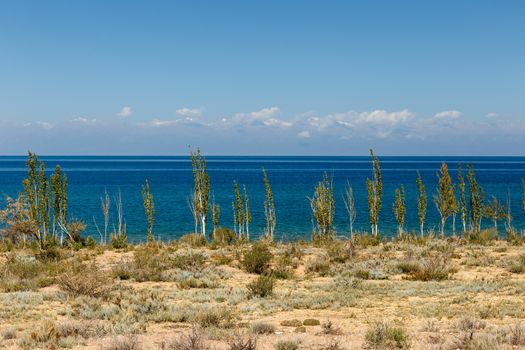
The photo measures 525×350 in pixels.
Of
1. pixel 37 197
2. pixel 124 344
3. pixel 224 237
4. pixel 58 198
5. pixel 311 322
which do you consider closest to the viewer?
pixel 124 344

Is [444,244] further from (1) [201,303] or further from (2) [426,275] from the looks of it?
(1) [201,303]

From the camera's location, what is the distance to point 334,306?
1728 centimetres

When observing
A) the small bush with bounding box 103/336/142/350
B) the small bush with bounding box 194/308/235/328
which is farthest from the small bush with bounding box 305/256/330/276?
the small bush with bounding box 103/336/142/350

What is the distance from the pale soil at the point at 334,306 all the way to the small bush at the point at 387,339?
0.75 feet

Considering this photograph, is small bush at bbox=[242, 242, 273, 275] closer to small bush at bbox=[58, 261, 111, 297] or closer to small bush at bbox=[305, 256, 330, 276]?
small bush at bbox=[305, 256, 330, 276]

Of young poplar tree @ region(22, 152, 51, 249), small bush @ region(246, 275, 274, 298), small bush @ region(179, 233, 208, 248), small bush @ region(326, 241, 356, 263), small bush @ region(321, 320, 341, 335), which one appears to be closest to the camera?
small bush @ region(321, 320, 341, 335)

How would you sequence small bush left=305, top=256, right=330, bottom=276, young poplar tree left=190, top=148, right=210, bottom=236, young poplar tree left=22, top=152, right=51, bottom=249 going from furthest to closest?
1. young poplar tree left=190, top=148, right=210, bottom=236
2. young poplar tree left=22, top=152, right=51, bottom=249
3. small bush left=305, top=256, right=330, bottom=276

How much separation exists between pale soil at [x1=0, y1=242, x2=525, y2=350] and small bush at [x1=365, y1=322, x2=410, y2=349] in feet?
0.75

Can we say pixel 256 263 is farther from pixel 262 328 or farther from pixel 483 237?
pixel 483 237

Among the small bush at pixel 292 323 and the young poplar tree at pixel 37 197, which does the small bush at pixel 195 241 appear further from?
the small bush at pixel 292 323

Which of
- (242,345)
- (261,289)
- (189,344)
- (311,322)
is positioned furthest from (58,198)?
(242,345)

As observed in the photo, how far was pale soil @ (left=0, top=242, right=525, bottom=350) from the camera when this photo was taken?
12781 millimetres

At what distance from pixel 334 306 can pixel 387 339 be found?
16.5 feet

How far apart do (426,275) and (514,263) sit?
553 cm
